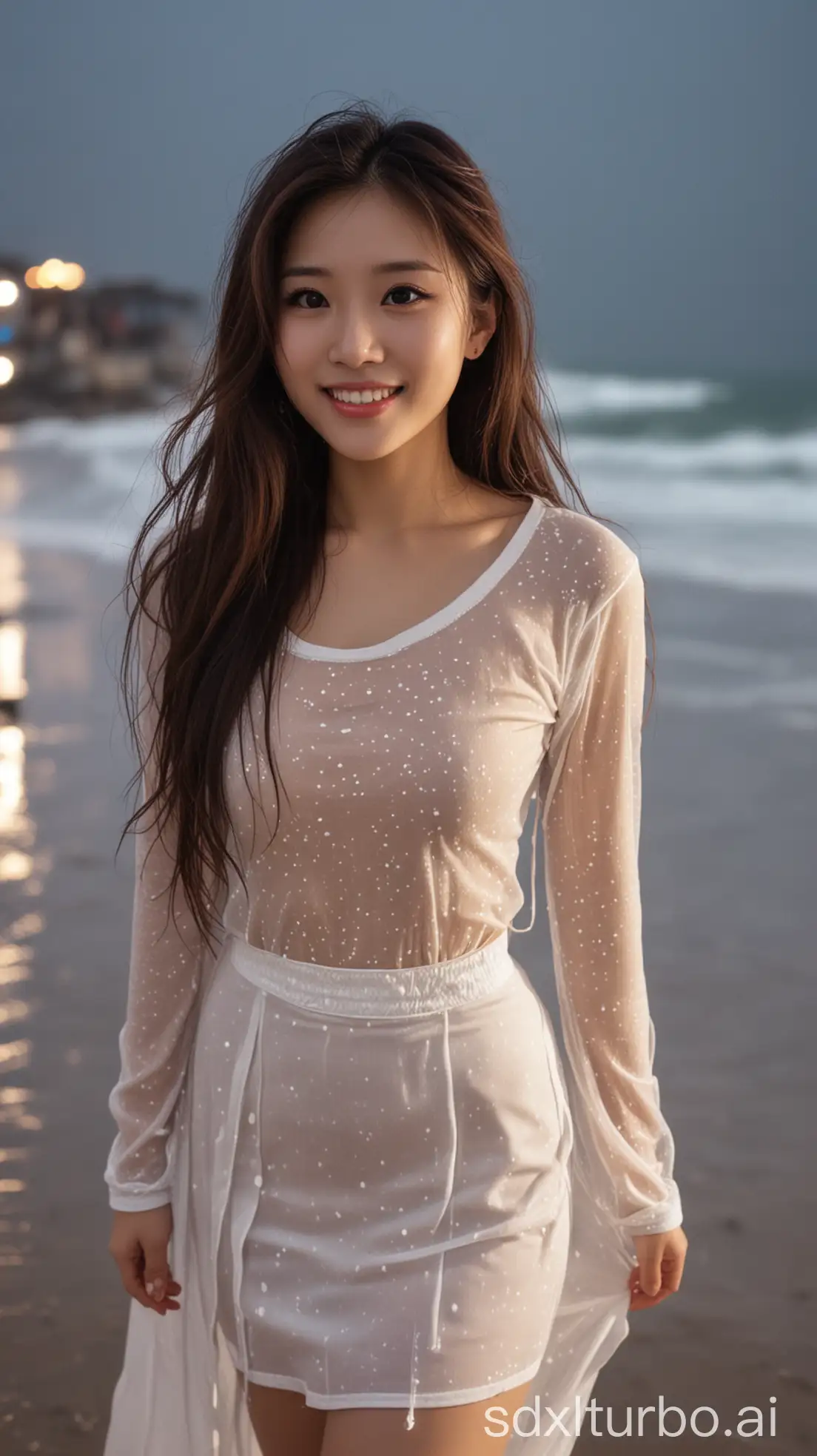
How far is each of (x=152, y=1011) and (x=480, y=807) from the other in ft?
1.48

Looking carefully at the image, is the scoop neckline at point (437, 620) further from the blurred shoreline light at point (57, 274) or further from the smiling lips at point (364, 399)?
the blurred shoreline light at point (57, 274)

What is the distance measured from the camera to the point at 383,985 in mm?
1673

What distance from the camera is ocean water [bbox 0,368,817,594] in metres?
14.2

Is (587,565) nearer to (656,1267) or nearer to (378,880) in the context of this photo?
(378,880)

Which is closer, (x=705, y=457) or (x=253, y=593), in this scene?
(x=253, y=593)

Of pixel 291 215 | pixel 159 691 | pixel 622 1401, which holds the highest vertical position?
pixel 291 215

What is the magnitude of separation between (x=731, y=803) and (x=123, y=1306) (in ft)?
12.0

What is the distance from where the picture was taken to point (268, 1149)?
1709 mm

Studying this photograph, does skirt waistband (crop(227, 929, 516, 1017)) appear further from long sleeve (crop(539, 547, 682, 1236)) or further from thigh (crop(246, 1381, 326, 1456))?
thigh (crop(246, 1381, 326, 1456))

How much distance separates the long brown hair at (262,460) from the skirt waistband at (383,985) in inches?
5.2

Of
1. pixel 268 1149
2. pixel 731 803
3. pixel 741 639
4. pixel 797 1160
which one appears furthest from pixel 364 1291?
pixel 741 639

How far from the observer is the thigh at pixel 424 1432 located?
5.21 feet

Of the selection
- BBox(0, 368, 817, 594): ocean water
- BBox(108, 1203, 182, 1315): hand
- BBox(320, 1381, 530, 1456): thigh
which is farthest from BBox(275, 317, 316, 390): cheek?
BBox(0, 368, 817, 594): ocean water

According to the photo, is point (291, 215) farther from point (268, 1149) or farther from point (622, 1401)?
point (622, 1401)
